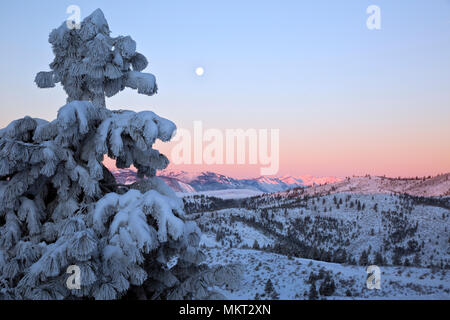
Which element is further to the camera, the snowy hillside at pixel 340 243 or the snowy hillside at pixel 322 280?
the snowy hillside at pixel 340 243

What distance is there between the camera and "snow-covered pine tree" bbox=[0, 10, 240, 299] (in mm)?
4969

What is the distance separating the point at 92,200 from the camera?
6.50 meters

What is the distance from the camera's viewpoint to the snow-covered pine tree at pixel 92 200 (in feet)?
16.3

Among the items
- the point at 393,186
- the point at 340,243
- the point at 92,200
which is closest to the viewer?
the point at 92,200

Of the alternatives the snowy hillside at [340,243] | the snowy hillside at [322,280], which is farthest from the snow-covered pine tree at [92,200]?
the snowy hillside at [340,243]

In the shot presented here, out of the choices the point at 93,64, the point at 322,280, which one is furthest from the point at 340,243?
the point at 93,64
